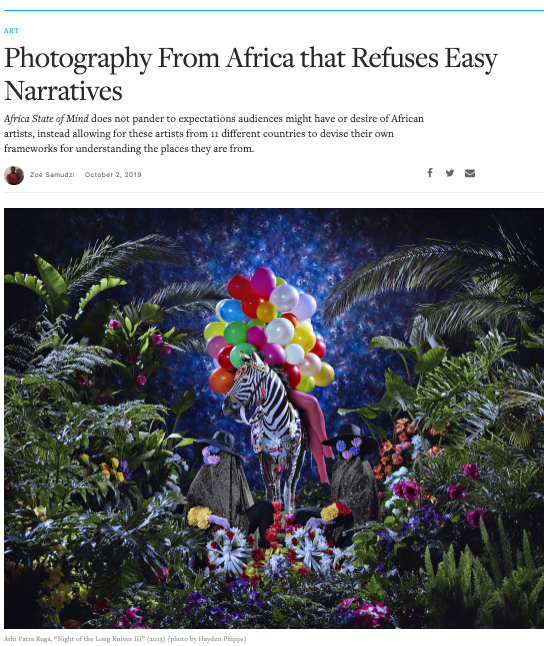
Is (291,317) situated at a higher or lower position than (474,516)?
higher

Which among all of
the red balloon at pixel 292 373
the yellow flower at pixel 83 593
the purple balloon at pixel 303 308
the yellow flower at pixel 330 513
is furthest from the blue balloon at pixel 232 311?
the yellow flower at pixel 83 593

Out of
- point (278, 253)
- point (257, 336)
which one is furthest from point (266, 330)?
point (278, 253)

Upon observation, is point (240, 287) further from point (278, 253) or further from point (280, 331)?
point (278, 253)

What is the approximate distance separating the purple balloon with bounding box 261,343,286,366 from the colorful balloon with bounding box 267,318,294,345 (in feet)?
0.19

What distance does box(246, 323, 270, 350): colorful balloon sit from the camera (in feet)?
18.4

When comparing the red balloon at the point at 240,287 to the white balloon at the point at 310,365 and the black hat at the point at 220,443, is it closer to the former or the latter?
the white balloon at the point at 310,365

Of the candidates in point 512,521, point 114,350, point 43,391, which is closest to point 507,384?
point 512,521

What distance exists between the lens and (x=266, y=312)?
5.65 meters

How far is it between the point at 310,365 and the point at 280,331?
0.57m

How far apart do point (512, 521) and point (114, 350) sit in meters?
4.27

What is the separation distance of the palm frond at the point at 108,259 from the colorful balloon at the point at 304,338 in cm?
171

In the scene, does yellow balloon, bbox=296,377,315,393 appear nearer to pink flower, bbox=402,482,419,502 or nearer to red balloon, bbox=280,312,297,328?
red balloon, bbox=280,312,297,328

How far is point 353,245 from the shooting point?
657cm

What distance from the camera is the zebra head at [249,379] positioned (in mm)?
5551
